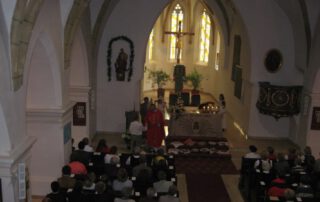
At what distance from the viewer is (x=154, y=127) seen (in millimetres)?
15047

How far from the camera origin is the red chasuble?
1493cm

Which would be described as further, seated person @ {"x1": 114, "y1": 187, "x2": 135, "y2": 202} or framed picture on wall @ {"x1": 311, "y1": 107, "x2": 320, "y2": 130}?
framed picture on wall @ {"x1": 311, "y1": 107, "x2": 320, "y2": 130}

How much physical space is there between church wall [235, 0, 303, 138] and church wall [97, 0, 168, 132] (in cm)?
361

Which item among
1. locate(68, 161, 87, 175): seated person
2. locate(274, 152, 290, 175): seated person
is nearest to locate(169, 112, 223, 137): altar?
locate(274, 152, 290, 175): seated person

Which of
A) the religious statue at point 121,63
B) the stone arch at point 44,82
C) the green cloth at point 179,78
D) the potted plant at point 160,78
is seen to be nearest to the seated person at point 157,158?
the stone arch at point 44,82

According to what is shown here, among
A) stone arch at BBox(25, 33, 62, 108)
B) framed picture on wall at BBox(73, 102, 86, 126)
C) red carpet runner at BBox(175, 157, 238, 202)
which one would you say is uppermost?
stone arch at BBox(25, 33, 62, 108)

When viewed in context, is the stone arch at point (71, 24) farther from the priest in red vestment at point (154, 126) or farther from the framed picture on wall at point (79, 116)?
the framed picture on wall at point (79, 116)

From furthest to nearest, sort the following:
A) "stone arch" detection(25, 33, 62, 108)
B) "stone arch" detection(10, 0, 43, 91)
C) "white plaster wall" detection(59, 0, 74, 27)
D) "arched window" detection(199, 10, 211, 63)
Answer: "arched window" detection(199, 10, 211, 63), "white plaster wall" detection(59, 0, 74, 27), "stone arch" detection(25, 33, 62, 108), "stone arch" detection(10, 0, 43, 91)

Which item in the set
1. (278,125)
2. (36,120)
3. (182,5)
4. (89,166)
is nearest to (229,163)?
(278,125)

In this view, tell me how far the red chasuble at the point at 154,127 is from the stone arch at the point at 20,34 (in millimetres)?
7007

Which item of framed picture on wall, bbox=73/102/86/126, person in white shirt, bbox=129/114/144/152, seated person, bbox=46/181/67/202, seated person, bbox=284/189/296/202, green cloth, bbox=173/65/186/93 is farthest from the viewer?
green cloth, bbox=173/65/186/93

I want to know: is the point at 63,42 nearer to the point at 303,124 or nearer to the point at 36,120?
the point at 36,120

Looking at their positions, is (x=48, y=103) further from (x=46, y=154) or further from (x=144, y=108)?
(x=144, y=108)

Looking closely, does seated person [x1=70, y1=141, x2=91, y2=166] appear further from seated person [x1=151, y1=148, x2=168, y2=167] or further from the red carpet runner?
the red carpet runner
